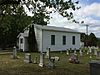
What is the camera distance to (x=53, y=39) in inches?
1617

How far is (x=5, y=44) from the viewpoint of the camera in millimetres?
52406

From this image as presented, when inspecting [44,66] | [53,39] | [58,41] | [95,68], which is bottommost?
[44,66]

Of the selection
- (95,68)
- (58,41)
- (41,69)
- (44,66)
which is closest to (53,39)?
(58,41)

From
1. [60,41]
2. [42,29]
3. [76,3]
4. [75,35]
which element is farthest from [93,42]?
[76,3]

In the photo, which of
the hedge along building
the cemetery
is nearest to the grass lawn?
the cemetery

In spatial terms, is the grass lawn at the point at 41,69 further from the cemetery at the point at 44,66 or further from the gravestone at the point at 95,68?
the gravestone at the point at 95,68

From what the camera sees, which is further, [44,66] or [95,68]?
[44,66]

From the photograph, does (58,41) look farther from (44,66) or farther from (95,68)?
(95,68)

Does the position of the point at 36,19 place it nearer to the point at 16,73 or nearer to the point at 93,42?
the point at 16,73

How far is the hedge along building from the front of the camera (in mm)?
39344

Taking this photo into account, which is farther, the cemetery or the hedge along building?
the hedge along building

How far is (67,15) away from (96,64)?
6643mm

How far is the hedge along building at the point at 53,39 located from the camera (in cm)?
3934

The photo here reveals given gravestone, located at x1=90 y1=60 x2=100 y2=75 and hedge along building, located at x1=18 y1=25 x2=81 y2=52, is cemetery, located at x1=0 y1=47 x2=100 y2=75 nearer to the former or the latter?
gravestone, located at x1=90 y1=60 x2=100 y2=75
